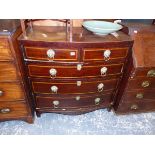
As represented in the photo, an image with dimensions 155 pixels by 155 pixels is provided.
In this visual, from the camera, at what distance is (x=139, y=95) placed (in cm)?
206

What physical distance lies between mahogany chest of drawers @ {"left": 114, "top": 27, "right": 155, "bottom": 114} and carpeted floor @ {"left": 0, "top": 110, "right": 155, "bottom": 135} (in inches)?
5.1

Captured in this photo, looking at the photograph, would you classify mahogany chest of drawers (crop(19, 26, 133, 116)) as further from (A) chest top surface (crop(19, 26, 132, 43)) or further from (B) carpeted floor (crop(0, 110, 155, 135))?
(B) carpeted floor (crop(0, 110, 155, 135))

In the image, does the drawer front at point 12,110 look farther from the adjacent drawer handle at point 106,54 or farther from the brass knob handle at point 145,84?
the brass knob handle at point 145,84

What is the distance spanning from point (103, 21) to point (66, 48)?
0.57 meters

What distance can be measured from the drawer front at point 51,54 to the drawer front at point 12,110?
0.58 metres

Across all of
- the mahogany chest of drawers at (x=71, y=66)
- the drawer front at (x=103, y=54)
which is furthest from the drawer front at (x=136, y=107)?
the drawer front at (x=103, y=54)

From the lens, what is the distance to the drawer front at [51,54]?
1566 mm

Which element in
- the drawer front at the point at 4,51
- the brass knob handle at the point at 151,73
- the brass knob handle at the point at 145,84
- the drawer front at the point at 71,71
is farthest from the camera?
the brass knob handle at the point at 145,84

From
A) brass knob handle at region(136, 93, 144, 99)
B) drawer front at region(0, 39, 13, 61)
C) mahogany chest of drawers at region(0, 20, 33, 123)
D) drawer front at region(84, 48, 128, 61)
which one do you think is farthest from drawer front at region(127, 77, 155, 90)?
drawer front at region(0, 39, 13, 61)

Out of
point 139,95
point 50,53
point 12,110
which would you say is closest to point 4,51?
point 50,53

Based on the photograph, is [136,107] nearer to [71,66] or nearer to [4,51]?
[71,66]

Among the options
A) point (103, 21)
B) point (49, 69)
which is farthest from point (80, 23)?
point (49, 69)

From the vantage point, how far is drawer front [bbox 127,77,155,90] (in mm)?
1901

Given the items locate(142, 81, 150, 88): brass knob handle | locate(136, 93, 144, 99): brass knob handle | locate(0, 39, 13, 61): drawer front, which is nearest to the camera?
locate(0, 39, 13, 61): drawer front
